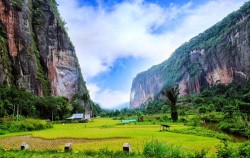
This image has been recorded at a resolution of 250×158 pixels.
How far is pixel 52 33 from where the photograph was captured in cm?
8725

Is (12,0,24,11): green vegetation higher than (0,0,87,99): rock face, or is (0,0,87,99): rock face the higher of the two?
(12,0,24,11): green vegetation

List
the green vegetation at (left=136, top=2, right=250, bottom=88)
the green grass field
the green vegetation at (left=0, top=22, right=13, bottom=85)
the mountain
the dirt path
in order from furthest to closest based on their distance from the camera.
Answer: the green vegetation at (left=136, top=2, right=250, bottom=88) → the mountain → the green vegetation at (left=0, top=22, right=13, bottom=85) → the dirt path → the green grass field

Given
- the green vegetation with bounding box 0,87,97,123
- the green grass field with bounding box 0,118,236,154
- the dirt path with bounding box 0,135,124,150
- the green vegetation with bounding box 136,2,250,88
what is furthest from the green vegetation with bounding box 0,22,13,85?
the green vegetation with bounding box 136,2,250,88

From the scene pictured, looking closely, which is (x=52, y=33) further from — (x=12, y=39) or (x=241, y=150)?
(x=241, y=150)

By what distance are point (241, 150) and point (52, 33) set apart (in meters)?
81.0

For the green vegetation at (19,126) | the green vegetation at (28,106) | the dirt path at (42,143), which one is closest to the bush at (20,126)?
the green vegetation at (19,126)

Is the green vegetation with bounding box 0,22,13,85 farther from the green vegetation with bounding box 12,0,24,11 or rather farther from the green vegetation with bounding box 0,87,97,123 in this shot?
the green vegetation with bounding box 12,0,24,11

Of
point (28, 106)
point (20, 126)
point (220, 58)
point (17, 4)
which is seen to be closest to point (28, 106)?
point (28, 106)

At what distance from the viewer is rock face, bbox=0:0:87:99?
2640 inches

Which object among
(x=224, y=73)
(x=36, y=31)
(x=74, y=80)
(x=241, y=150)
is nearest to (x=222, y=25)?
(x=224, y=73)

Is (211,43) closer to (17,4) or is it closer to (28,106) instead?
(17,4)

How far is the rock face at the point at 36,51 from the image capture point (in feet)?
220

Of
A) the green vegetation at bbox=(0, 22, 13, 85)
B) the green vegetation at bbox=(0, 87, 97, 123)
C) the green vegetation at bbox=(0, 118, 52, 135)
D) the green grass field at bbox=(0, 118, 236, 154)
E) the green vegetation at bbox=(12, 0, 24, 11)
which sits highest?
the green vegetation at bbox=(12, 0, 24, 11)

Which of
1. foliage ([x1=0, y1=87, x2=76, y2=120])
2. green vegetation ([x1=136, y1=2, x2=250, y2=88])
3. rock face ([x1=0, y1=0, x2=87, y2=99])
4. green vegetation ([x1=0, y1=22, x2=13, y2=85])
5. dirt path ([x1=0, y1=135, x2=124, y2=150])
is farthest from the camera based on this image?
green vegetation ([x1=136, y1=2, x2=250, y2=88])
